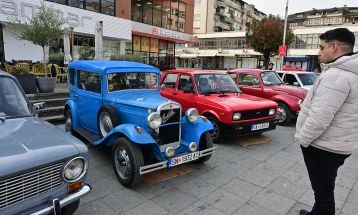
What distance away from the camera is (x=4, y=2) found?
1388cm

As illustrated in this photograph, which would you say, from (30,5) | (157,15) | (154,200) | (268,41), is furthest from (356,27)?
(154,200)

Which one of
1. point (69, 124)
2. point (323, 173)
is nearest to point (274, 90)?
point (323, 173)

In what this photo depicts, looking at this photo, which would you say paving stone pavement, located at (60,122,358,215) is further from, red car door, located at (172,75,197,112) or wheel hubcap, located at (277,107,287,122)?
wheel hubcap, located at (277,107,287,122)

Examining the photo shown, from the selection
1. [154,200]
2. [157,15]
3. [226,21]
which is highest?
[226,21]

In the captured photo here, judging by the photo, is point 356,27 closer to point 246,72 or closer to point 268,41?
point 268,41

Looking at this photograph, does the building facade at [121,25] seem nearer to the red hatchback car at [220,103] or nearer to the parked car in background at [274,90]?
the red hatchback car at [220,103]

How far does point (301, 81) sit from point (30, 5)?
16315 mm

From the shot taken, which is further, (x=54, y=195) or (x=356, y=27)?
(x=356, y=27)

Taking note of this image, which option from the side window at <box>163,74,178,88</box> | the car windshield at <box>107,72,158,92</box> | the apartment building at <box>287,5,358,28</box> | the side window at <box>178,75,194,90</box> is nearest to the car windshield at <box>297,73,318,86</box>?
the side window at <box>178,75,194,90</box>

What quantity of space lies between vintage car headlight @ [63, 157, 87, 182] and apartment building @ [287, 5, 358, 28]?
6948 cm

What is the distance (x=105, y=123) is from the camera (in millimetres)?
4402

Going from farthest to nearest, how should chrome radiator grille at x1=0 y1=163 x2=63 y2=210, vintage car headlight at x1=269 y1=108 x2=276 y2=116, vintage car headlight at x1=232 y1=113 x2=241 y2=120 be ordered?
vintage car headlight at x1=269 y1=108 x2=276 y2=116 → vintage car headlight at x1=232 y1=113 x2=241 y2=120 → chrome radiator grille at x1=0 y1=163 x2=63 y2=210

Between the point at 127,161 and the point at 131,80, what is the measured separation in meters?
1.78

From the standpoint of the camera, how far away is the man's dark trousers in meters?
2.32
